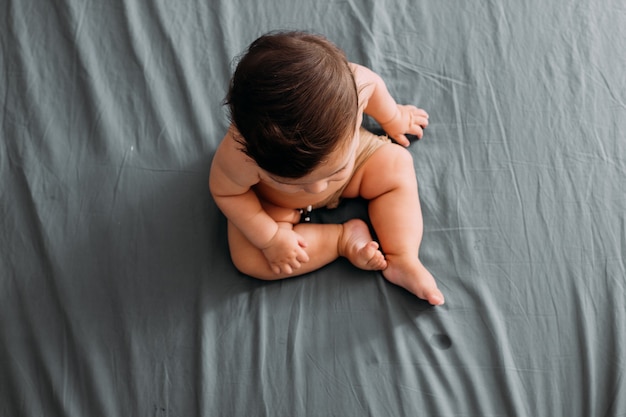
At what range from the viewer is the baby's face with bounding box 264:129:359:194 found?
667 millimetres

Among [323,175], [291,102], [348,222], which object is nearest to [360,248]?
[348,222]

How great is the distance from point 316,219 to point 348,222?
57 mm

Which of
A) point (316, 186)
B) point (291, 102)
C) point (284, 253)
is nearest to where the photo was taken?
point (291, 102)

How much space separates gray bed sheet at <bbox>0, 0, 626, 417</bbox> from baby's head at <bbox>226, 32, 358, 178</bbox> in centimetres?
28

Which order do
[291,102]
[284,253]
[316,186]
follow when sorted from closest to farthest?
[291,102], [316,186], [284,253]

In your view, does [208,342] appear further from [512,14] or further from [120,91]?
[512,14]

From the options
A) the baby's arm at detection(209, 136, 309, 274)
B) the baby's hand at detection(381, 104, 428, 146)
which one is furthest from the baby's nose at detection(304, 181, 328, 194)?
the baby's hand at detection(381, 104, 428, 146)

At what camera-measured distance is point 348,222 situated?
2.85ft

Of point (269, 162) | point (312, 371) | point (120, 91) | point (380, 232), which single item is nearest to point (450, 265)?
point (380, 232)

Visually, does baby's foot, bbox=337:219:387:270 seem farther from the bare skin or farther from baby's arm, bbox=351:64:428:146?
baby's arm, bbox=351:64:428:146

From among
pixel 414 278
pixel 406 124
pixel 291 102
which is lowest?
pixel 414 278

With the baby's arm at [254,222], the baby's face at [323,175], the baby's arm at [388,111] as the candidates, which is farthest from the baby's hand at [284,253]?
the baby's arm at [388,111]

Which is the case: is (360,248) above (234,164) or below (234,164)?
below

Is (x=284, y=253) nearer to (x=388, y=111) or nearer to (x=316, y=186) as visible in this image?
(x=316, y=186)
